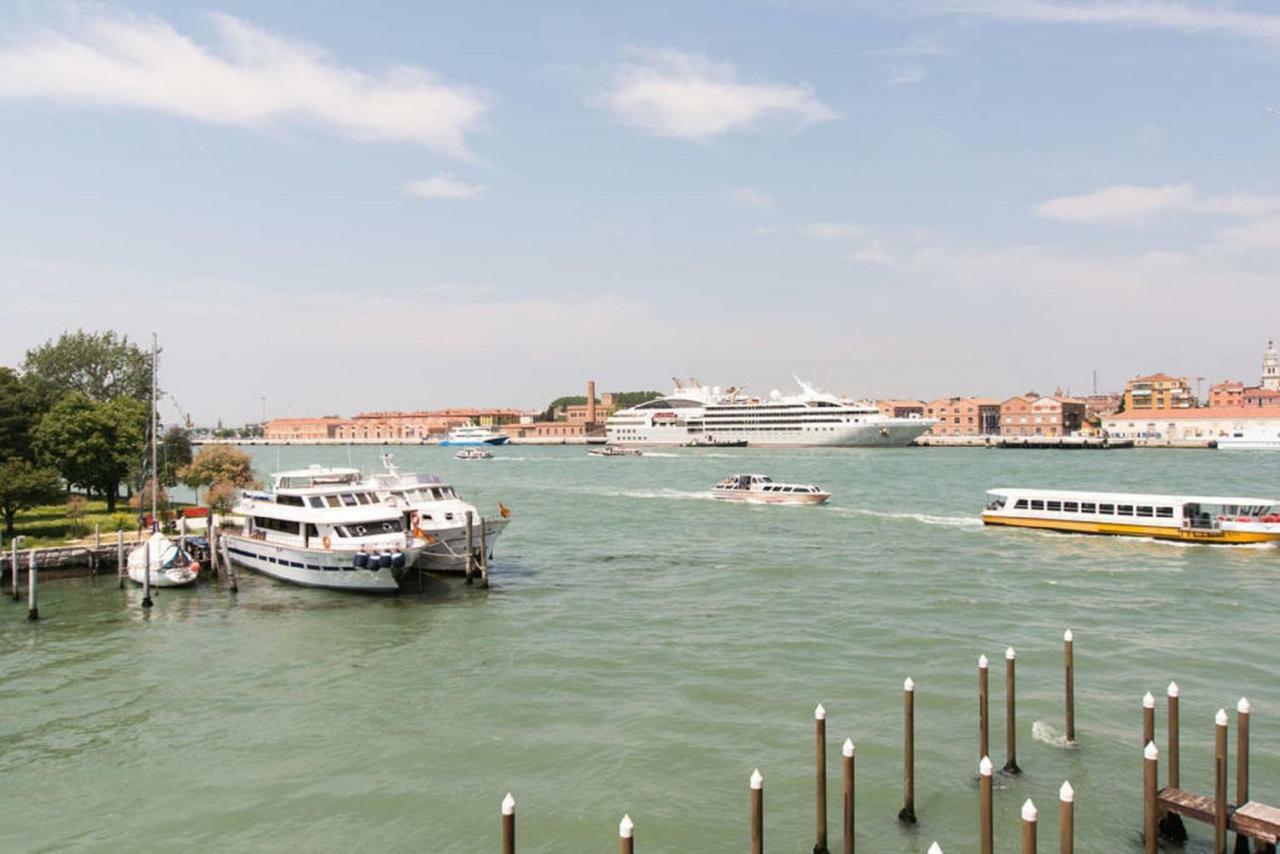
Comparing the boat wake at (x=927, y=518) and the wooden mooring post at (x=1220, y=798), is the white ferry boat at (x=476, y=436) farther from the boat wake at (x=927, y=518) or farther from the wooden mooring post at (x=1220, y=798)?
the wooden mooring post at (x=1220, y=798)

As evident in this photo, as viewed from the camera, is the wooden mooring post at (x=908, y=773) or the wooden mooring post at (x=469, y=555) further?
the wooden mooring post at (x=469, y=555)

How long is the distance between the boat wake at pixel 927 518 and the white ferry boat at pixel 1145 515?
1468mm

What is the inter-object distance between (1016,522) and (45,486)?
3753 centimetres

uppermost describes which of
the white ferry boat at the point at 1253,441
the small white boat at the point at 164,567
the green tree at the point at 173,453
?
the green tree at the point at 173,453

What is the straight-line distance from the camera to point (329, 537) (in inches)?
1069

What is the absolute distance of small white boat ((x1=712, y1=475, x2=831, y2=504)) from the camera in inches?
2061

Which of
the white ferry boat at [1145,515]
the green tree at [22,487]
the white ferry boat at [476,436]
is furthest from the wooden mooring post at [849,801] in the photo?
the white ferry boat at [476,436]

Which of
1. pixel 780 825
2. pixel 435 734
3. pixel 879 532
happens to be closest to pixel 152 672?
pixel 435 734

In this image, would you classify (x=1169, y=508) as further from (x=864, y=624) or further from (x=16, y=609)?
(x=16, y=609)

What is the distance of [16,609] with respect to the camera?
82.2ft

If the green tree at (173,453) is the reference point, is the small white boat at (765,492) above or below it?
below

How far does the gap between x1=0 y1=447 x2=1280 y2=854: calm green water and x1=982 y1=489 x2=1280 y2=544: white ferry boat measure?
1.42m

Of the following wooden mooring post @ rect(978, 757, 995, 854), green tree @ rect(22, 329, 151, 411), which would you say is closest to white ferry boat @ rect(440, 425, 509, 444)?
green tree @ rect(22, 329, 151, 411)

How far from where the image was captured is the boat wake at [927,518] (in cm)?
4162
